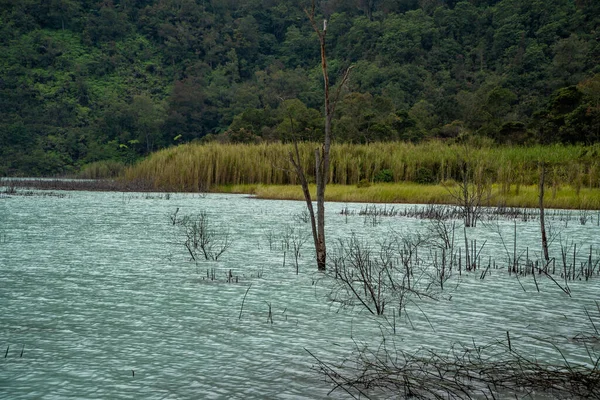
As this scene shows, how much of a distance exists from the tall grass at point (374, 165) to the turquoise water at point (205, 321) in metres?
12.6

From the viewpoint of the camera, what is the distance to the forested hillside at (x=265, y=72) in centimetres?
4428

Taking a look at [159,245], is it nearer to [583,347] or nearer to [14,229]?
[14,229]

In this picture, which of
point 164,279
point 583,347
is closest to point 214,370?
point 583,347

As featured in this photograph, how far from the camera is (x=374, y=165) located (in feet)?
79.0

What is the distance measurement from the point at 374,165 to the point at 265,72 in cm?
6105

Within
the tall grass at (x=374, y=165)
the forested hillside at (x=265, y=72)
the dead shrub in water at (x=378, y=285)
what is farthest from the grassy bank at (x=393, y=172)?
the dead shrub in water at (x=378, y=285)

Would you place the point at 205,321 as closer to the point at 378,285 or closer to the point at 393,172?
the point at 378,285

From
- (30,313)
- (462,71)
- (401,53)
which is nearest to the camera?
(30,313)

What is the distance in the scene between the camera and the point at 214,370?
134 inches

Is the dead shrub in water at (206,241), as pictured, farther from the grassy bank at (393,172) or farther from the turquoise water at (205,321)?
the grassy bank at (393,172)

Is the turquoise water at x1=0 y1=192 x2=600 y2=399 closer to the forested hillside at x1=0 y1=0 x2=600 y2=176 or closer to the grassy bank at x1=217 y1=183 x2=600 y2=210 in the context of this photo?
the grassy bank at x1=217 y1=183 x2=600 y2=210

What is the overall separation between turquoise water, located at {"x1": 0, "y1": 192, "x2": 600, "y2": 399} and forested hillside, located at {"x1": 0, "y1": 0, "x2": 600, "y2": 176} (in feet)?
86.8

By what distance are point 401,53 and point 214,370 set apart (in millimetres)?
70686

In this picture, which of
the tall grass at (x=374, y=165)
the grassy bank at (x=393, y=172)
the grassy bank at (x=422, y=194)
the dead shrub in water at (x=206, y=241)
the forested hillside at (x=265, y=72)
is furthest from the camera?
the forested hillside at (x=265, y=72)
